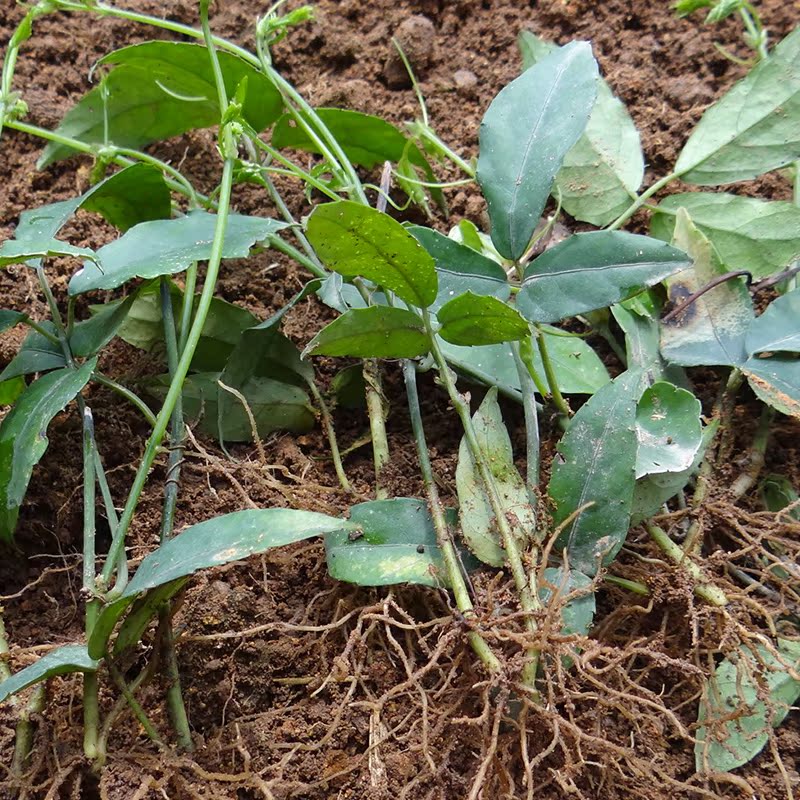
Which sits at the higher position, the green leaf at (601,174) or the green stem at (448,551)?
the green leaf at (601,174)

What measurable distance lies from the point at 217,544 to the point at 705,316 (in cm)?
56

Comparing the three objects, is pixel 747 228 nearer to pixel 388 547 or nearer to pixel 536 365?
pixel 536 365

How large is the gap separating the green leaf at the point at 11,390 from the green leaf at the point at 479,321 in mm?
442

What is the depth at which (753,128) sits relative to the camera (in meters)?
0.89

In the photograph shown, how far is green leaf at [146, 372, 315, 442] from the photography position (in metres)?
0.80

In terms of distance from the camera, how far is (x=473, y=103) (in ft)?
3.65

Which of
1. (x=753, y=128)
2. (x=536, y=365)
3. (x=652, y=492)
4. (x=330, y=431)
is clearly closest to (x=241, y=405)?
(x=330, y=431)

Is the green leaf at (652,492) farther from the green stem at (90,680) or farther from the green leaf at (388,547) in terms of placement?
the green stem at (90,680)

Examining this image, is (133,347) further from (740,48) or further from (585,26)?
(740,48)

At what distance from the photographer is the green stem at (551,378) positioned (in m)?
0.72

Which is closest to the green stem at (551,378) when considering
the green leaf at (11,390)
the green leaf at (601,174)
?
the green leaf at (601,174)

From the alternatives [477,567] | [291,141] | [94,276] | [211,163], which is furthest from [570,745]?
[211,163]

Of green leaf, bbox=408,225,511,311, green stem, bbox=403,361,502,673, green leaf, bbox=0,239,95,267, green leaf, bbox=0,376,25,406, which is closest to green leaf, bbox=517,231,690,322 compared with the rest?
green leaf, bbox=408,225,511,311

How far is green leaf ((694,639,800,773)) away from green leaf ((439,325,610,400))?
294 millimetres
